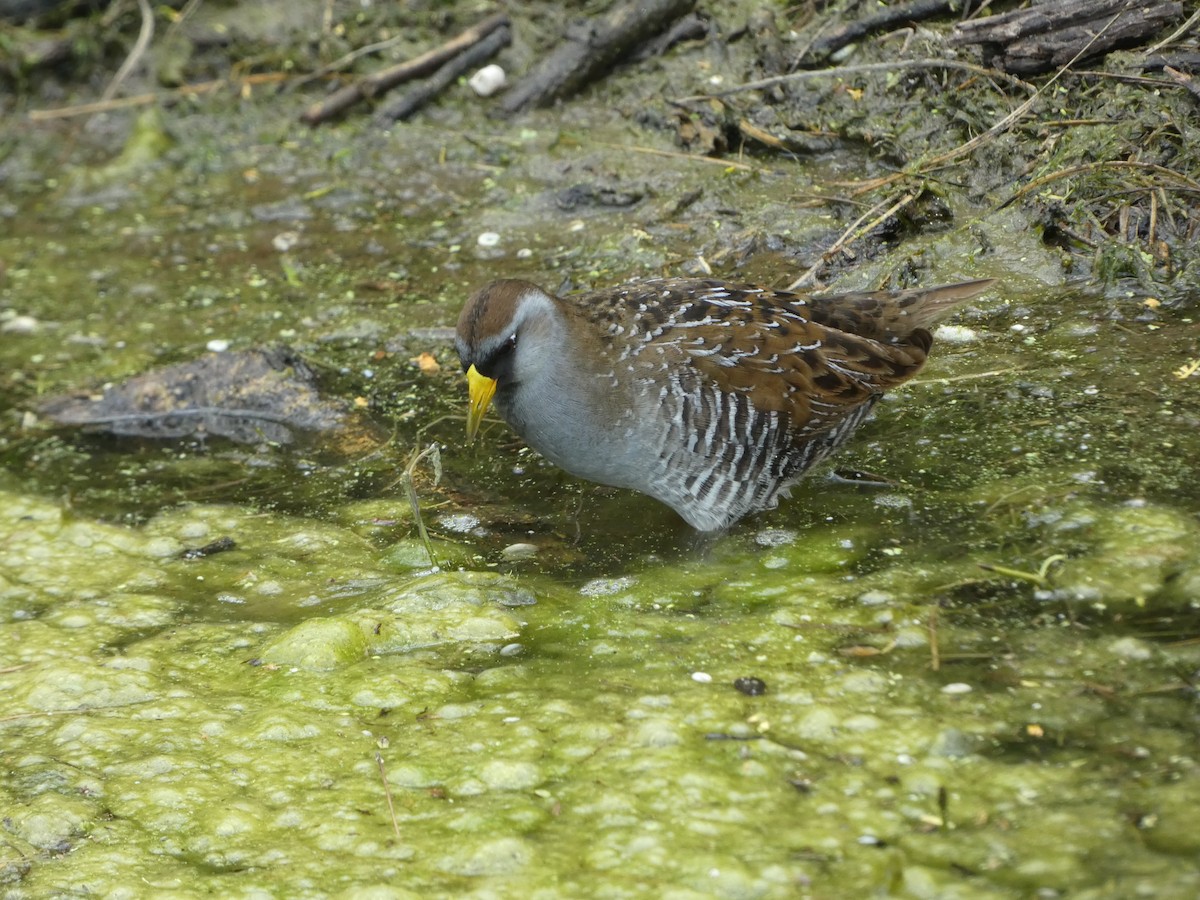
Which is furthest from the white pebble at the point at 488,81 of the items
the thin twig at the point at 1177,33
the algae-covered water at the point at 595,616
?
the thin twig at the point at 1177,33

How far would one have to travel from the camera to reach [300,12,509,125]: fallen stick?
7.32m

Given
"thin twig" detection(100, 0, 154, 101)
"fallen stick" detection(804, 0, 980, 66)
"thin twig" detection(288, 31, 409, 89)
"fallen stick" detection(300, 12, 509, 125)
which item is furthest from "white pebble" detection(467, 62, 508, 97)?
"thin twig" detection(100, 0, 154, 101)

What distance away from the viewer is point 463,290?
5.88 metres

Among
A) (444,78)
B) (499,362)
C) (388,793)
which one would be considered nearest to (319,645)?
(388,793)

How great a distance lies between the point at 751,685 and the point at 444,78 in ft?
16.6

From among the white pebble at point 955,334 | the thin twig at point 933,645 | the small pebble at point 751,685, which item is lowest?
the small pebble at point 751,685

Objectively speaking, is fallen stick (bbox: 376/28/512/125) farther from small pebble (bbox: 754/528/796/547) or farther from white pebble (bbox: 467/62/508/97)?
small pebble (bbox: 754/528/796/547)

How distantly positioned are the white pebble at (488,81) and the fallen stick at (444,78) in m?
A: 0.16

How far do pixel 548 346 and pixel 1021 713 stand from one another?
1812 mm

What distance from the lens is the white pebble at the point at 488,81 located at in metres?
7.16

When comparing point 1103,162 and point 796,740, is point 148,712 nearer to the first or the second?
point 796,740

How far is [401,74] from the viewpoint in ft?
24.2

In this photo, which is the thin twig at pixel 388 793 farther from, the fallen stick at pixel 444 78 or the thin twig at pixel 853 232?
the fallen stick at pixel 444 78

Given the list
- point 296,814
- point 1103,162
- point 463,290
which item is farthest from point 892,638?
point 463,290
